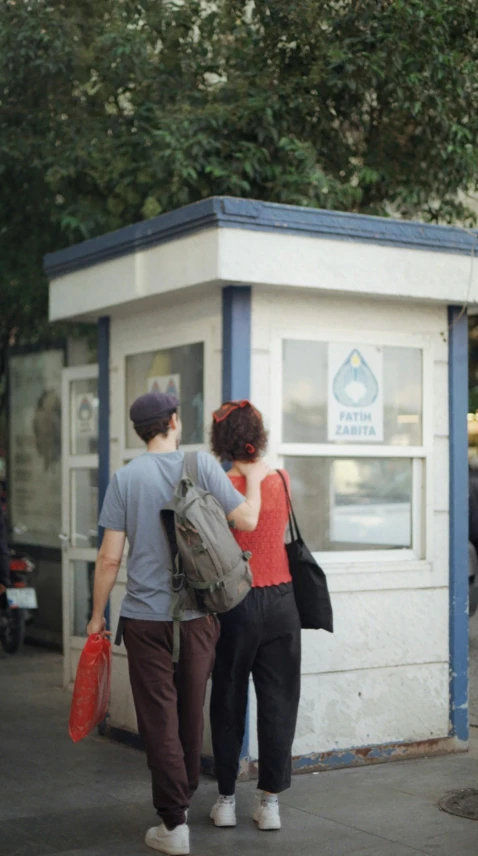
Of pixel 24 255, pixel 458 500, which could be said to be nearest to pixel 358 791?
pixel 458 500

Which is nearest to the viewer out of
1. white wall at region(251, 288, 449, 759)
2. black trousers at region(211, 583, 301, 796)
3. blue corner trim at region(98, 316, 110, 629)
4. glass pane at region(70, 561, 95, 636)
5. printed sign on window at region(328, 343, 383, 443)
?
black trousers at region(211, 583, 301, 796)

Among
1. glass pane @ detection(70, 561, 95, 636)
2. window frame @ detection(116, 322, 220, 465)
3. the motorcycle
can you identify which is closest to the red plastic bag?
window frame @ detection(116, 322, 220, 465)

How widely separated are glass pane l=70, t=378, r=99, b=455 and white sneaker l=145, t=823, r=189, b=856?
378cm

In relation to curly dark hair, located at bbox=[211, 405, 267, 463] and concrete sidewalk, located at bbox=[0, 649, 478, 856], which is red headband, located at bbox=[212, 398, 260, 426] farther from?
concrete sidewalk, located at bbox=[0, 649, 478, 856]

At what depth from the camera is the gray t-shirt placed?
4801 mm

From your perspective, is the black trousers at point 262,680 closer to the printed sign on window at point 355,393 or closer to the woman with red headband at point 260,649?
the woman with red headband at point 260,649

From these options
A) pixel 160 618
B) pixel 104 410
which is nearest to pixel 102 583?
pixel 160 618

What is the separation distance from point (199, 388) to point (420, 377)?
121 cm

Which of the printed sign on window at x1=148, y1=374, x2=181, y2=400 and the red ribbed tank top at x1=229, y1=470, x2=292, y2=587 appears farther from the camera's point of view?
the printed sign on window at x1=148, y1=374, x2=181, y2=400

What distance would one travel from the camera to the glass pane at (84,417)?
8273 millimetres

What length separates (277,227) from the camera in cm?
594

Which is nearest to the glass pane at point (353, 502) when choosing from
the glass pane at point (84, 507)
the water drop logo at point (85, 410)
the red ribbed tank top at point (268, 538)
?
the red ribbed tank top at point (268, 538)

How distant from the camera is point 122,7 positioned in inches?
418

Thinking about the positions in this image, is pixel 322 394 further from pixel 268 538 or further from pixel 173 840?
pixel 173 840
